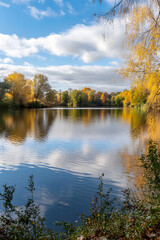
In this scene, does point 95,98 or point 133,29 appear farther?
point 95,98

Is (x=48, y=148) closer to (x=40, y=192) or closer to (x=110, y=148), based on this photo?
(x=110, y=148)

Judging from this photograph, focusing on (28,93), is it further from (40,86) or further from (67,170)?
(67,170)

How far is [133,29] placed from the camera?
6.64 meters

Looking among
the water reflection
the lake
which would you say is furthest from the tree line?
the lake

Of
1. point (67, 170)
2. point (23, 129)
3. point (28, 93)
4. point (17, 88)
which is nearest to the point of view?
point (67, 170)

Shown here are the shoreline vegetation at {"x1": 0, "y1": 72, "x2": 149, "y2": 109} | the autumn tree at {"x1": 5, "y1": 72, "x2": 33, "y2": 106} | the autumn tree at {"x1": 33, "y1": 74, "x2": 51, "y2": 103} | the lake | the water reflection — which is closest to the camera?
the lake

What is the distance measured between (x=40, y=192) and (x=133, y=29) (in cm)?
652

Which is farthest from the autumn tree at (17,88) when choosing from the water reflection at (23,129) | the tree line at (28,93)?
the water reflection at (23,129)

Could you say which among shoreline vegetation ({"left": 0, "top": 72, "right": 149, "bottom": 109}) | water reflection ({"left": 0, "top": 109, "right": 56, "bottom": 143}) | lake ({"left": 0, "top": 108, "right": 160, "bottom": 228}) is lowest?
lake ({"left": 0, "top": 108, "right": 160, "bottom": 228})

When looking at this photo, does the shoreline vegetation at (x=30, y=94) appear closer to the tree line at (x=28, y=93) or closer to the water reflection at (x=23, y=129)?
the tree line at (x=28, y=93)

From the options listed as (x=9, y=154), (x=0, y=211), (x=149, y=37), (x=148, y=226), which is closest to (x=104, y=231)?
(x=148, y=226)

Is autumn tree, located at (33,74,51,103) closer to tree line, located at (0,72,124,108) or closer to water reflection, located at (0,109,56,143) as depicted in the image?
tree line, located at (0,72,124,108)

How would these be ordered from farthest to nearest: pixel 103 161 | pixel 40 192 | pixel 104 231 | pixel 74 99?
pixel 74 99, pixel 103 161, pixel 40 192, pixel 104 231

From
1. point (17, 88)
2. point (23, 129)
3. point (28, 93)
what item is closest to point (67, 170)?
point (23, 129)
